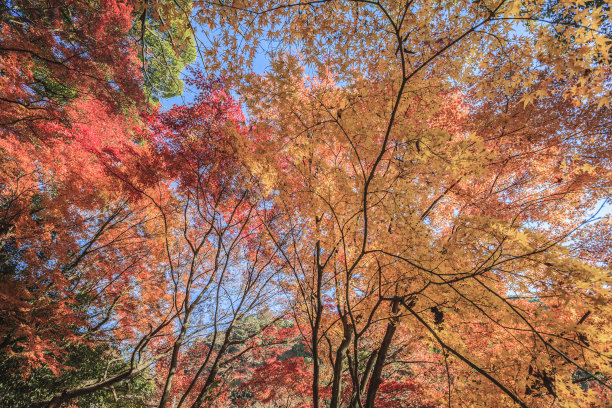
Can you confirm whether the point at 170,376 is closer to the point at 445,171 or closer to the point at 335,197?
the point at 335,197

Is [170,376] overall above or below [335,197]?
below

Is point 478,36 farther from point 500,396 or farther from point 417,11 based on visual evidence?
point 500,396

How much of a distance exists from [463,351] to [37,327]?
9904 millimetres

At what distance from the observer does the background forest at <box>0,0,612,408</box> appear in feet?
8.37

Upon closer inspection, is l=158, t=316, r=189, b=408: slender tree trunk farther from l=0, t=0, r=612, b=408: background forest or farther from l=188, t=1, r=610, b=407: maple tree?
l=188, t=1, r=610, b=407: maple tree

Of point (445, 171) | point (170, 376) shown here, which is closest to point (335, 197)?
point (445, 171)

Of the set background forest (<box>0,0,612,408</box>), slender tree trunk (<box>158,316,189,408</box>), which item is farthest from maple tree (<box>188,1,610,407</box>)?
slender tree trunk (<box>158,316,189,408</box>)

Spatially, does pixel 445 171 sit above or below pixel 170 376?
above

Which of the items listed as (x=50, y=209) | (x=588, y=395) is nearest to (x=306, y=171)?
(x=588, y=395)

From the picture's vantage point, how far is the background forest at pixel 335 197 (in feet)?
8.37

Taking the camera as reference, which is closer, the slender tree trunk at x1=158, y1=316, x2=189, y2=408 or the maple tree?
the maple tree

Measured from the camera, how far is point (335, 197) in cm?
366

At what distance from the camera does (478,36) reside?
271 centimetres

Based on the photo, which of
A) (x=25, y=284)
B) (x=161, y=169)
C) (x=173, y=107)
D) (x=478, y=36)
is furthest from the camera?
(x=25, y=284)
